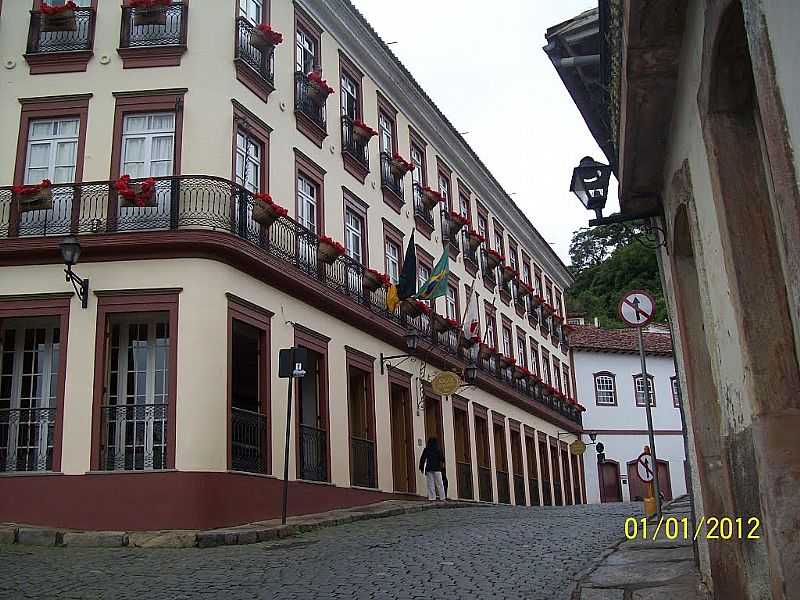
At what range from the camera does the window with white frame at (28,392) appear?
16172 mm

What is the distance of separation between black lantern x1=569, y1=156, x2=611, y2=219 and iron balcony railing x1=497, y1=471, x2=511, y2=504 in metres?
22.8

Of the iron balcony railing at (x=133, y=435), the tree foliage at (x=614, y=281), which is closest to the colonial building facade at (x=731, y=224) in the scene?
the iron balcony railing at (x=133, y=435)

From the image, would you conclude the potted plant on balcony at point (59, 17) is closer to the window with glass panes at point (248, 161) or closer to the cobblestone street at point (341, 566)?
the window with glass panes at point (248, 161)

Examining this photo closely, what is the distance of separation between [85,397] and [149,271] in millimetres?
2346

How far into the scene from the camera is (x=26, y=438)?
644 inches

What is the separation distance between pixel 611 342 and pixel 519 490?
1769 cm

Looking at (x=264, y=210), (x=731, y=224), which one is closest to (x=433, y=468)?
(x=264, y=210)

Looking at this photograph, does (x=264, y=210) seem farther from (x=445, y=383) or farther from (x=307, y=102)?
(x=445, y=383)

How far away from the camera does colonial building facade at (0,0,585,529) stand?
1585cm

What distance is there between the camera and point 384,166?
25.5 meters

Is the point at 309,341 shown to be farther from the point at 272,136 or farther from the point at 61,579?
the point at 61,579

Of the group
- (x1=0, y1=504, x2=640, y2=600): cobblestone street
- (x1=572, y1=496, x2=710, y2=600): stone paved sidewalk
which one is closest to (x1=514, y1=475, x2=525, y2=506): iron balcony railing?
(x1=0, y1=504, x2=640, y2=600): cobblestone street

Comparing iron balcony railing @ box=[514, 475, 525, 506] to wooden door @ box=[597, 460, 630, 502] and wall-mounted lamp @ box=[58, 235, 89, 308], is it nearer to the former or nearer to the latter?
wooden door @ box=[597, 460, 630, 502]

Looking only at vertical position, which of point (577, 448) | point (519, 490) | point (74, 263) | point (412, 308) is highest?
point (412, 308)
